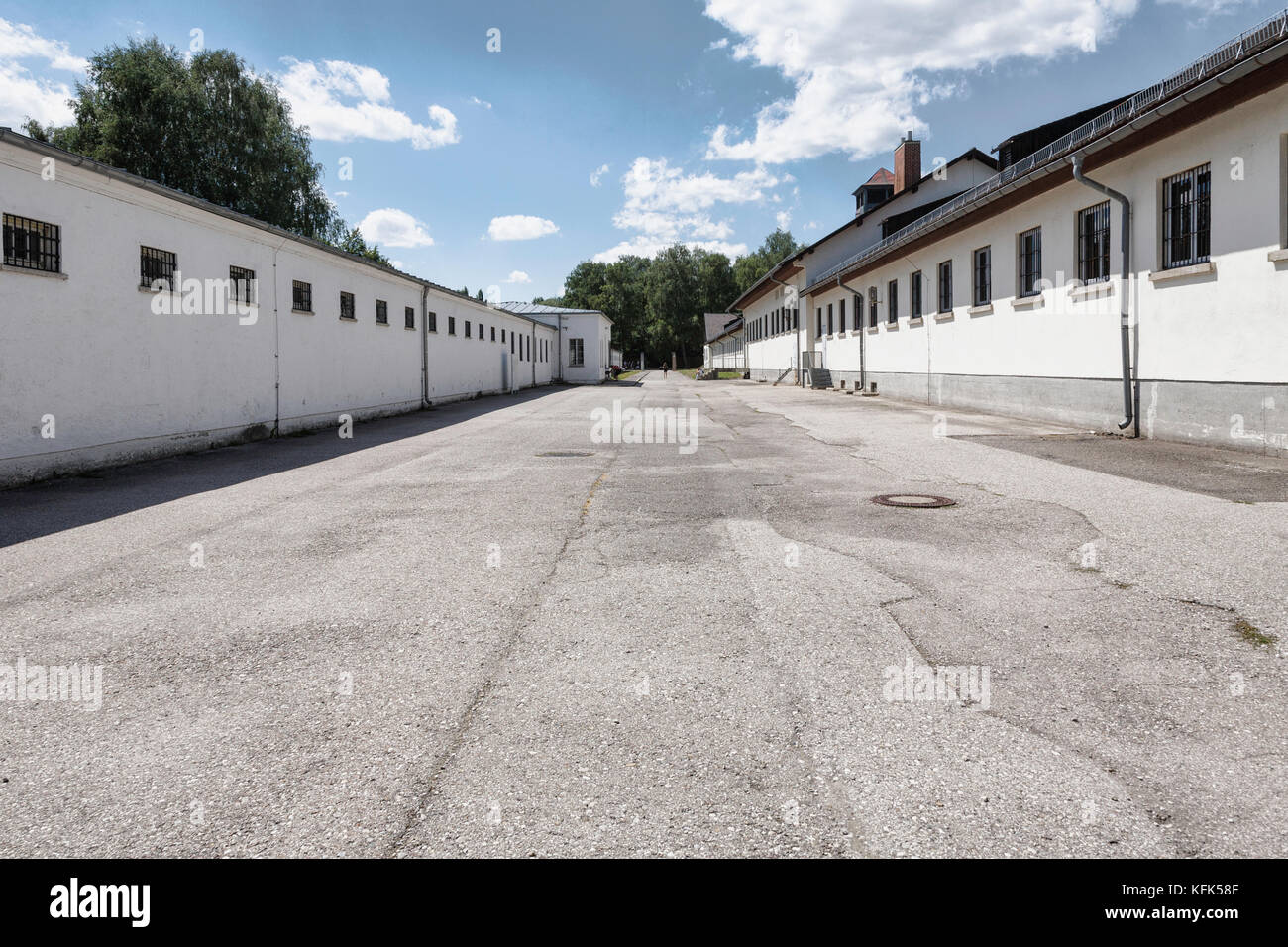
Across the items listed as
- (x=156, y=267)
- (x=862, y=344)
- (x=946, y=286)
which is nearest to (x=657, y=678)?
(x=156, y=267)

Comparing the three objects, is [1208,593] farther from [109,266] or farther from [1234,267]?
[109,266]

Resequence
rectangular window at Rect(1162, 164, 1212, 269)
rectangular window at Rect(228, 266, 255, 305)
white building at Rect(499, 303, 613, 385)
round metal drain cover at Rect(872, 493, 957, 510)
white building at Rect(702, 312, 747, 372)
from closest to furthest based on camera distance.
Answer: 1. round metal drain cover at Rect(872, 493, 957, 510)
2. rectangular window at Rect(1162, 164, 1212, 269)
3. rectangular window at Rect(228, 266, 255, 305)
4. white building at Rect(499, 303, 613, 385)
5. white building at Rect(702, 312, 747, 372)

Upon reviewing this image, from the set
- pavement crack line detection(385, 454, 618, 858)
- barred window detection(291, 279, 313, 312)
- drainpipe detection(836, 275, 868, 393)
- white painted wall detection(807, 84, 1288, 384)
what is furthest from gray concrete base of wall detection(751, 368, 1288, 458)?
barred window detection(291, 279, 313, 312)

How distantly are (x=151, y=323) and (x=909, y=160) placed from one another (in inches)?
1360

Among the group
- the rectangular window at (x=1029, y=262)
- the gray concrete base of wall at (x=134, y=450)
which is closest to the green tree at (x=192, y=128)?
the gray concrete base of wall at (x=134, y=450)

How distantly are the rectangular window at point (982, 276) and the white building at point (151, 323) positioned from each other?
15107 millimetres

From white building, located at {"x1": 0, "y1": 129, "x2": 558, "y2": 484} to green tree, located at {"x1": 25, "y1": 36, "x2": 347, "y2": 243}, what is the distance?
24652mm

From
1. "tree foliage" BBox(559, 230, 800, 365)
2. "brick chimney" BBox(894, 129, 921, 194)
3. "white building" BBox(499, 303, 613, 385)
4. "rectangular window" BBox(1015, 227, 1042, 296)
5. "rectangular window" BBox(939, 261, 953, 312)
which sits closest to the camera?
"rectangular window" BBox(1015, 227, 1042, 296)

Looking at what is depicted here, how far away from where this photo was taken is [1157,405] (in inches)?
508

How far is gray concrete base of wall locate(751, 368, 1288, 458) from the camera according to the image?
10617 mm

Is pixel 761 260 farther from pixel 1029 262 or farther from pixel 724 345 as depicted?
pixel 1029 262

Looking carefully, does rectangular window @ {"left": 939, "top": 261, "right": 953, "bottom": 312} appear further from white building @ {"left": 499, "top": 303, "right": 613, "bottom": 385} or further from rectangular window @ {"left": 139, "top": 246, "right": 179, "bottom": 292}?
white building @ {"left": 499, "top": 303, "right": 613, "bottom": 385}
